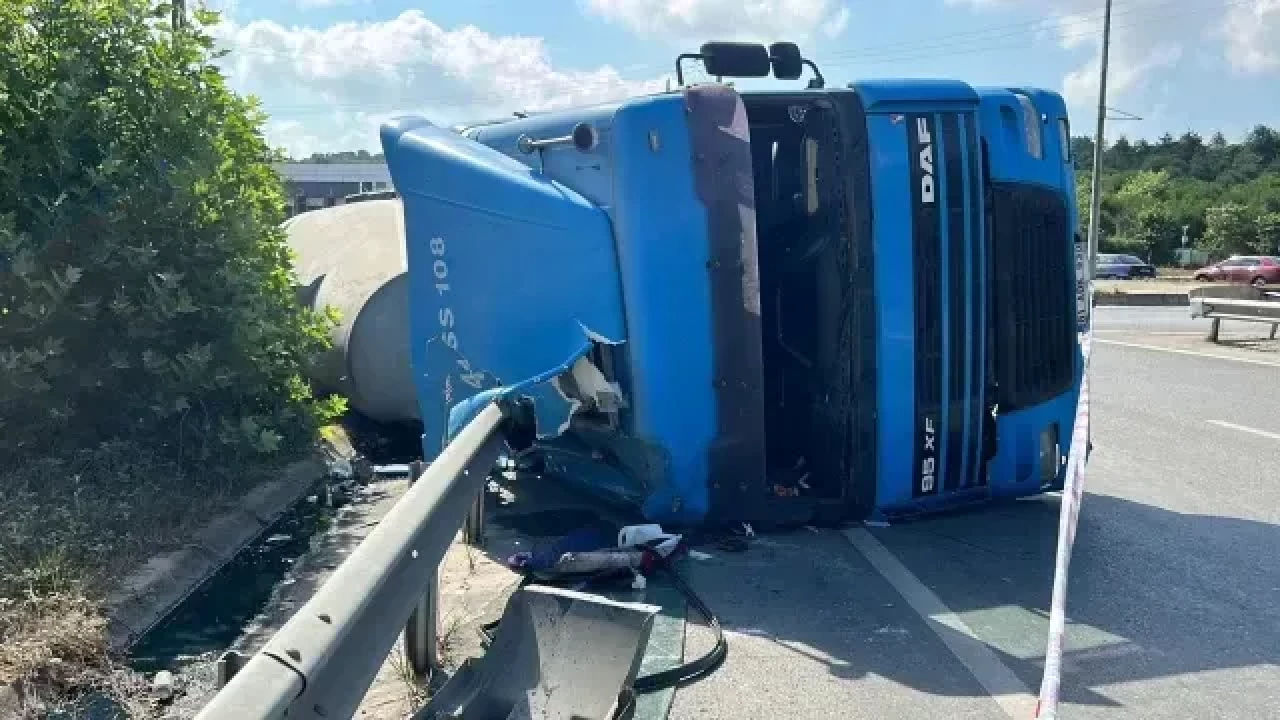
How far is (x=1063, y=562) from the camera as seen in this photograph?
3541mm

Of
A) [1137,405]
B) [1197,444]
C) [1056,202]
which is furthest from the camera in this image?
[1137,405]

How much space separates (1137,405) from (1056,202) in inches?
220

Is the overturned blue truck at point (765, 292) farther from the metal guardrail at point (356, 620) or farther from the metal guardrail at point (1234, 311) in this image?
the metal guardrail at point (1234, 311)

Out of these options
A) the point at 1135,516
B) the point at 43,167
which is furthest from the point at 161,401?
the point at 1135,516

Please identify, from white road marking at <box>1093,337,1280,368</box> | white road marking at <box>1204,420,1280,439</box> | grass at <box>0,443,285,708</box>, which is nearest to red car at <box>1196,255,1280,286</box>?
white road marking at <box>1093,337,1280,368</box>

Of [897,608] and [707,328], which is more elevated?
[707,328]

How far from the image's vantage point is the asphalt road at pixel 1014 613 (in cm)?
374

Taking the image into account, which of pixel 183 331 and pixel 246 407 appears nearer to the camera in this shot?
pixel 183 331

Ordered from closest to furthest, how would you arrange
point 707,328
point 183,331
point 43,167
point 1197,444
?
point 707,328
point 43,167
point 183,331
point 1197,444

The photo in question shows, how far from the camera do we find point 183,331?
6602 millimetres

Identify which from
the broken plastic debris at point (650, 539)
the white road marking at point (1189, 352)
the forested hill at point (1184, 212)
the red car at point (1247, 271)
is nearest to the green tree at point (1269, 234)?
the forested hill at point (1184, 212)

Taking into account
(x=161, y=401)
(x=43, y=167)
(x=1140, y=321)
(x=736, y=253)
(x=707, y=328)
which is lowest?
(x=1140, y=321)

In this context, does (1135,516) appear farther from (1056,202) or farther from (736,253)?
(736,253)

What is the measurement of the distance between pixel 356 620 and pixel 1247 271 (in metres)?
47.6
